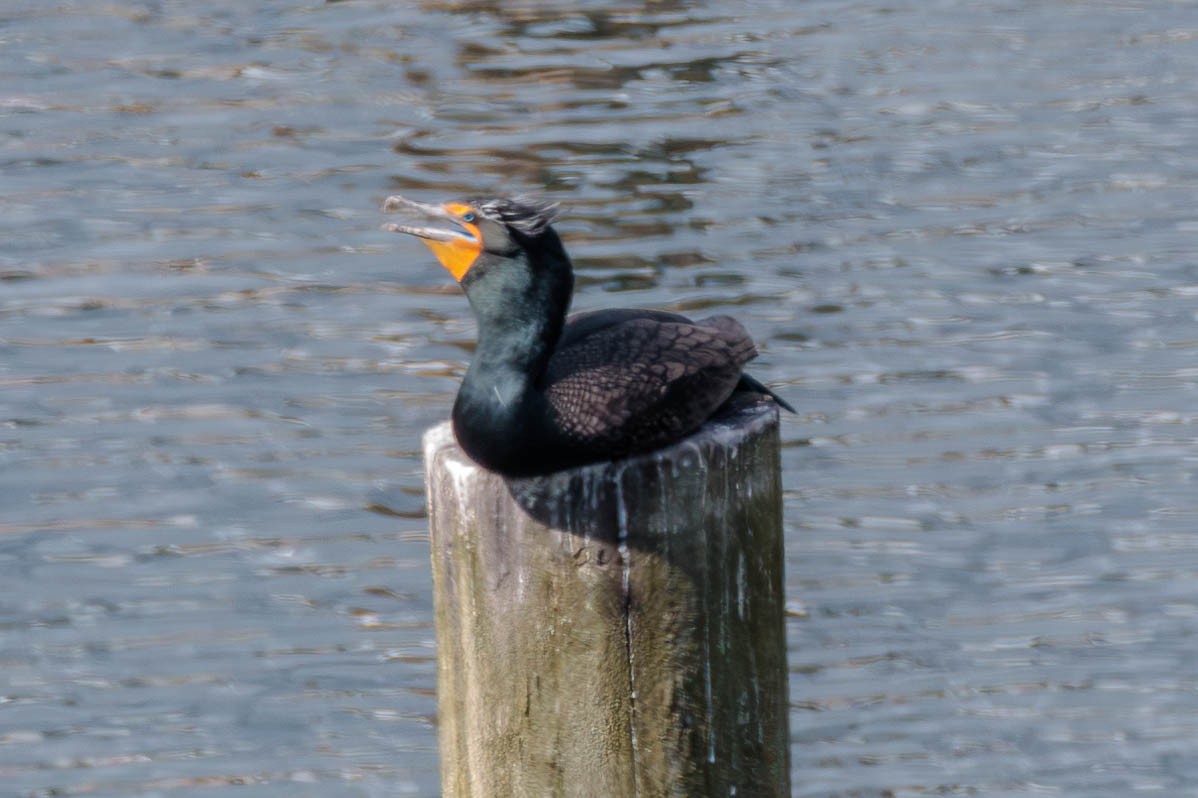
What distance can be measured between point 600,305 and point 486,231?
15.5 ft

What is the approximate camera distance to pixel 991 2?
41.8 feet

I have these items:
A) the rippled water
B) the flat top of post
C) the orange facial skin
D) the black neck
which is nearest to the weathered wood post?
the flat top of post

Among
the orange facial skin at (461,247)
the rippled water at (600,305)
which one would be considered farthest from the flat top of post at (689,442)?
the rippled water at (600,305)

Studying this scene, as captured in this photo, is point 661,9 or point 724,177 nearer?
point 724,177

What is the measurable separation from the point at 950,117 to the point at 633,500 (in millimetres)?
7834

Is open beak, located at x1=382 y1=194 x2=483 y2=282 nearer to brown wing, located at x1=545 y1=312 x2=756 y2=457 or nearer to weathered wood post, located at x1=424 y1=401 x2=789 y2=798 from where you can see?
brown wing, located at x1=545 y1=312 x2=756 y2=457

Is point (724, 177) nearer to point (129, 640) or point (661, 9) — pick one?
point (661, 9)

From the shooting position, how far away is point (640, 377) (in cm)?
393

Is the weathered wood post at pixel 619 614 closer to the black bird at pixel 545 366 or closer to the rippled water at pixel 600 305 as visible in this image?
the black bird at pixel 545 366

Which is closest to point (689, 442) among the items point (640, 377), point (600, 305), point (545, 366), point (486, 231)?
point (640, 377)

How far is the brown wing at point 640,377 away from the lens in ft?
12.2

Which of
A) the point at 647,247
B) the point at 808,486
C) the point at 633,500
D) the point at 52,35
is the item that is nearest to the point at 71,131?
the point at 52,35

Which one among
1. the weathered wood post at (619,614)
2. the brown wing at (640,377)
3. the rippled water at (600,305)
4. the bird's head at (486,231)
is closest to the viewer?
the weathered wood post at (619,614)

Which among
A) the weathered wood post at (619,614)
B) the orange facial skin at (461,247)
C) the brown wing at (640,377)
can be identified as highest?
the orange facial skin at (461,247)
